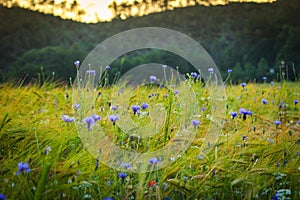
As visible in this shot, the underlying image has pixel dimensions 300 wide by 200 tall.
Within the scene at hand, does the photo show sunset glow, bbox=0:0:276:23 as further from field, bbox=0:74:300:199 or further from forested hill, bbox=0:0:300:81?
field, bbox=0:74:300:199

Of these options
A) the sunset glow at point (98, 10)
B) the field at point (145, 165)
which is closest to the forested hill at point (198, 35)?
the sunset glow at point (98, 10)

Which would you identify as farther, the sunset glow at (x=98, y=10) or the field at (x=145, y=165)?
the sunset glow at (x=98, y=10)

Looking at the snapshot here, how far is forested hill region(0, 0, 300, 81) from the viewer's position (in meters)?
8.52

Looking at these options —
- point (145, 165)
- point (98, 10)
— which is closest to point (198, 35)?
point (98, 10)

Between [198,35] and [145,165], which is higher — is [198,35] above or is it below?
above

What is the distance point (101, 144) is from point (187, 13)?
8.74 meters

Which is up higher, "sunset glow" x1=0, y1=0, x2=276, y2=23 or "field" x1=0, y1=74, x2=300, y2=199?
"sunset glow" x1=0, y1=0, x2=276, y2=23

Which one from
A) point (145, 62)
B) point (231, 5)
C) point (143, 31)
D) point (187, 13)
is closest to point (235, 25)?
point (231, 5)

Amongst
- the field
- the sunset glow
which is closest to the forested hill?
the sunset glow

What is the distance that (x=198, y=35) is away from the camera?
9.97 meters

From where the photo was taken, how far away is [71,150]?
201 cm

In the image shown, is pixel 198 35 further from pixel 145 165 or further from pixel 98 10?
pixel 145 165

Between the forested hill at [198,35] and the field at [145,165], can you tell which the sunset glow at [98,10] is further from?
the field at [145,165]

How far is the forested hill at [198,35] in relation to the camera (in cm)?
852
